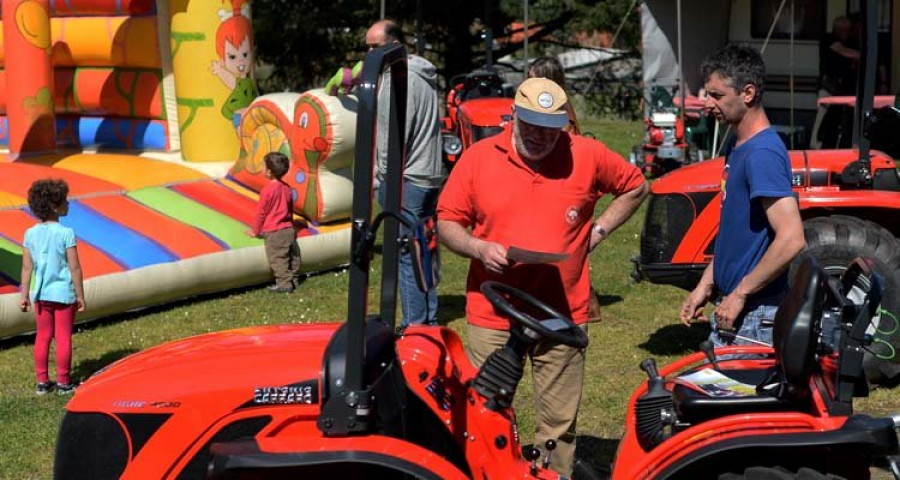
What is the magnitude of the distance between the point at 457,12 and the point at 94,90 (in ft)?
34.5

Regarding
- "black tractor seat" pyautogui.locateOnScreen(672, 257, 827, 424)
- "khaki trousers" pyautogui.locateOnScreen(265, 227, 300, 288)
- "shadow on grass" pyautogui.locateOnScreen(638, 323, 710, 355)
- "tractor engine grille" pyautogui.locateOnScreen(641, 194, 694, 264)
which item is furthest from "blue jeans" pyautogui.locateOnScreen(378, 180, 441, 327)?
"black tractor seat" pyautogui.locateOnScreen(672, 257, 827, 424)

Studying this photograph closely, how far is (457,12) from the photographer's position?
21.0 m

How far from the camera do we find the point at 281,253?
9.25m

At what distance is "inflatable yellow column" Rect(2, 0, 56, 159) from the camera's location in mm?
9820

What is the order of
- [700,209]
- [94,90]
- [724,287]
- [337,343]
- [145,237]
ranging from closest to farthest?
[337,343] → [724,287] → [700,209] → [145,237] → [94,90]

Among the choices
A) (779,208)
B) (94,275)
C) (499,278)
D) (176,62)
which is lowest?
(94,275)

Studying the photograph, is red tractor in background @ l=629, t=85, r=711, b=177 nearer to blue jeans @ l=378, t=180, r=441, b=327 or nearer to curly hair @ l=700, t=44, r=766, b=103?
blue jeans @ l=378, t=180, r=441, b=327

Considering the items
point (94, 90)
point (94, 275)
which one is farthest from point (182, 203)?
point (94, 90)

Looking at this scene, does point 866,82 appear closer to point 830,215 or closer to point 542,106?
point 830,215

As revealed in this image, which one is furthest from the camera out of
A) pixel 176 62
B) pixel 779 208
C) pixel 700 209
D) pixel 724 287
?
pixel 176 62

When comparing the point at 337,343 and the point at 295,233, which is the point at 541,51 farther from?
the point at 337,343

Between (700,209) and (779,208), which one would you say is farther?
(700,209)

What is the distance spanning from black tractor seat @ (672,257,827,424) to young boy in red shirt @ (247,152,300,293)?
5805 millimetres

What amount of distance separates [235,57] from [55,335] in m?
4.01
